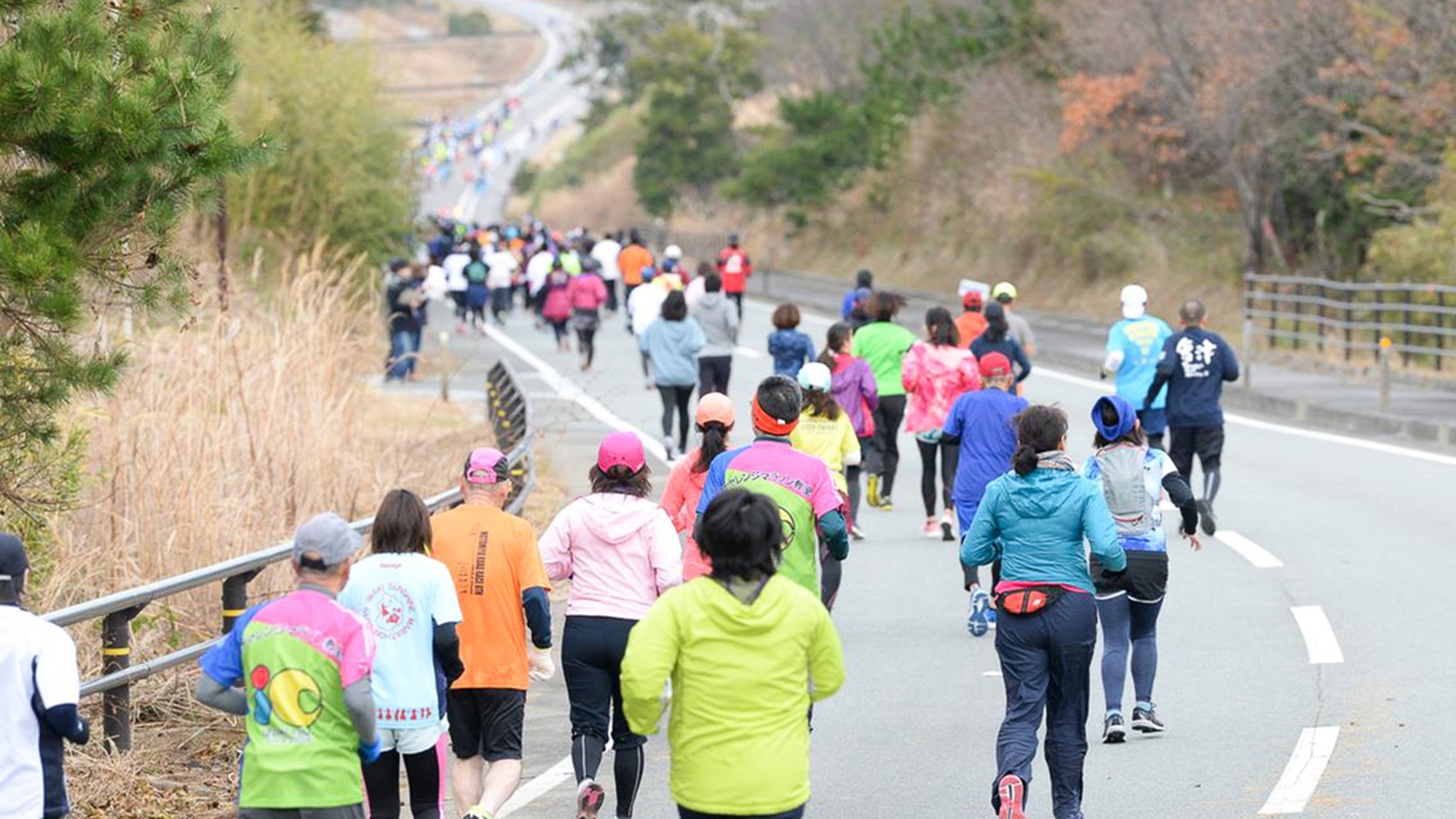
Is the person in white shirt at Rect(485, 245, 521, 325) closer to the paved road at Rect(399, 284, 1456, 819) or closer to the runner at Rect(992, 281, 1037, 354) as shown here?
the paved road at Rect(399, 284, 1456, 819)

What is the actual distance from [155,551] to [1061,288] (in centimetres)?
3408

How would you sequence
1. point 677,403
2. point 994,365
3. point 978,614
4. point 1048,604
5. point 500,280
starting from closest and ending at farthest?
point 1048,604, point 994,365, point 978,614, point 677,403, point 500,280

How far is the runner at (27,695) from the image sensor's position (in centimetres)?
600

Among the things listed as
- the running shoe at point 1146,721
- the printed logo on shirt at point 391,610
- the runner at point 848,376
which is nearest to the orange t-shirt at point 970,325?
the runner at point 848,376

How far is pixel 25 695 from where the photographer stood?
6016 millimetres

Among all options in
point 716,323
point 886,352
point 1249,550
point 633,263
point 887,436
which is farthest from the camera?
point 633,263

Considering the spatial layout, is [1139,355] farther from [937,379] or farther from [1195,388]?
[937,379]

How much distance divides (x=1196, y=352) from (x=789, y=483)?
7443 millimetres

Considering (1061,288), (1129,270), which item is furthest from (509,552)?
(1061,288)

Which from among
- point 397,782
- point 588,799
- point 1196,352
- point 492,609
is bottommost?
point 588,799

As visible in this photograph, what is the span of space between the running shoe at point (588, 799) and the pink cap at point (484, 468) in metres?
1.19

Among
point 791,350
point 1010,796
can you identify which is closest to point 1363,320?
point 791,350

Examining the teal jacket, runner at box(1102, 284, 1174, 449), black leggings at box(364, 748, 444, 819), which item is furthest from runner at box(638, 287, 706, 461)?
black leggings at box(364, 748, 444, 819)

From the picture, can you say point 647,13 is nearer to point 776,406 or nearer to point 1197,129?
point 1197,129
